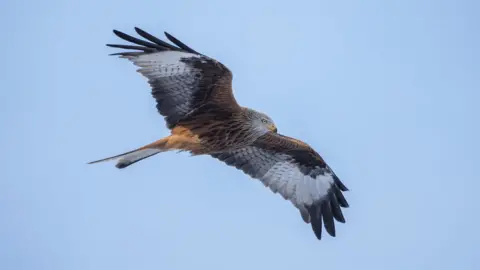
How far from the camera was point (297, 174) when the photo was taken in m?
12.7

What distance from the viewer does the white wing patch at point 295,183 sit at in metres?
12.5

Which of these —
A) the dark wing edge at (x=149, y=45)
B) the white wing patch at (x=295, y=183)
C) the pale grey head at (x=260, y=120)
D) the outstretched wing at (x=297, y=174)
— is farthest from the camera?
the white wing patch at (x=295, y=183)

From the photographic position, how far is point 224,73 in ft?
37.2

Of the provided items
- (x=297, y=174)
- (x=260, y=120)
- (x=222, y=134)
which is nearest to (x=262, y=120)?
(x=260, y=120)

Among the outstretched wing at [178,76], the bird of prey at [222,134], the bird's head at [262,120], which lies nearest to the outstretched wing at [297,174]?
the bird of prey at [222,134]

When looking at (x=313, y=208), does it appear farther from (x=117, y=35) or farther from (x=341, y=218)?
(x=117, y=35)

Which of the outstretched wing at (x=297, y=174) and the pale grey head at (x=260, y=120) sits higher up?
the pale grey head at (x=260, y=120)

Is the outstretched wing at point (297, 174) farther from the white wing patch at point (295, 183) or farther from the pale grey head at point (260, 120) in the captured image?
the pale grey head at point (260, 120)

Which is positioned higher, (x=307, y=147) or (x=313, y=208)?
(x=307, y=147)

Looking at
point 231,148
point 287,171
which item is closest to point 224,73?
point 231,148

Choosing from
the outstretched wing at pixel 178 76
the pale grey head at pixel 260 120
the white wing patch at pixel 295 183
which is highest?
the outstretched wing at pixel 178 76

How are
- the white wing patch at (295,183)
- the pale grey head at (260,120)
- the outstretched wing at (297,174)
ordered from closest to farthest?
the pale grey head at (260,120) → the outstretched wing at (297,174) → the white wing patch at (295,183)

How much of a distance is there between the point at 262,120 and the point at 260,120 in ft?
0.10

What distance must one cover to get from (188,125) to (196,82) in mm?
639
